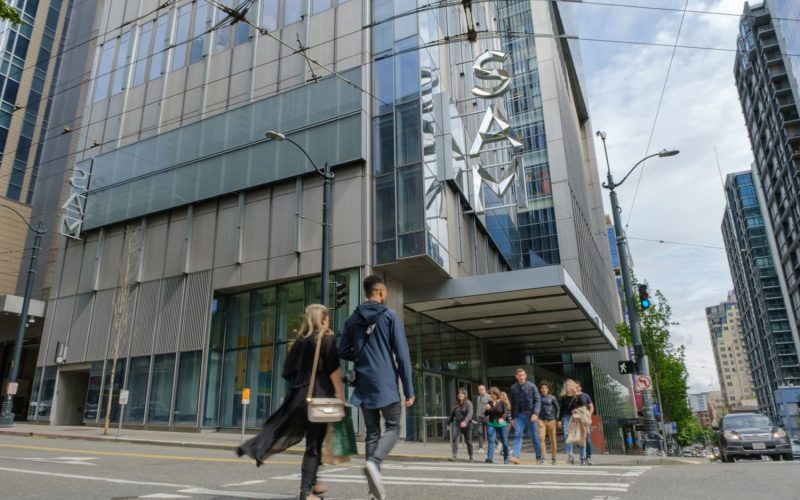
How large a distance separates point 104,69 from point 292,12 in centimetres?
1336

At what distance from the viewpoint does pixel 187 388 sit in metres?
20.4

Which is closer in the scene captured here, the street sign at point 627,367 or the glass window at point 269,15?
the street sign at point 627,367

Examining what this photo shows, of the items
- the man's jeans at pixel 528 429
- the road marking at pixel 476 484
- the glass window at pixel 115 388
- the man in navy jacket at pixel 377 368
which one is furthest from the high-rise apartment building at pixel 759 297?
the man in navy jacket at pixel 377 368

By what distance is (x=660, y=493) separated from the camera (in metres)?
5.29

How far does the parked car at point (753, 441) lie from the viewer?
1407 cm

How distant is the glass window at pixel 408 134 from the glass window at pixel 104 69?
1837 cm

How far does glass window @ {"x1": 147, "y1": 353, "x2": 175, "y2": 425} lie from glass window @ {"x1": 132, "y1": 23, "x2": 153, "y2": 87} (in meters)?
14.6

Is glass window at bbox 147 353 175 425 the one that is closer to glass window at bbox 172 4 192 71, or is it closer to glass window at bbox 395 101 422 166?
glass window at bbox 395 101 422 166

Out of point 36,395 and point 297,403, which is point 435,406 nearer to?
point 297,403

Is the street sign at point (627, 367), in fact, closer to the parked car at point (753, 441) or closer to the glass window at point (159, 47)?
the parked car at point (753, 441)

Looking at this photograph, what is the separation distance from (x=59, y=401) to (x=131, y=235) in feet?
27.4

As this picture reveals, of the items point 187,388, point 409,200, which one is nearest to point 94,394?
point 187,388

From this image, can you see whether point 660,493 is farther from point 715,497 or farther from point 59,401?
point 59,401

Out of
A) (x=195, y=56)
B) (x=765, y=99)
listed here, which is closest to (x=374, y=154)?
(x=195, y=56)
